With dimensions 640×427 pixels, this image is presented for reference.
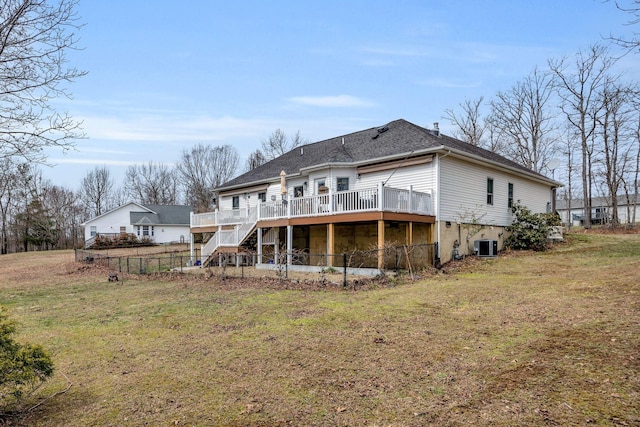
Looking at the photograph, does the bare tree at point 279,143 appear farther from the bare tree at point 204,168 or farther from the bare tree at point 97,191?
the bare tree at point 97,191

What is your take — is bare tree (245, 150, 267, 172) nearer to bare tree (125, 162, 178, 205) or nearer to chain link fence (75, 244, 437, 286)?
bare tree (125, 162, 178, 205)

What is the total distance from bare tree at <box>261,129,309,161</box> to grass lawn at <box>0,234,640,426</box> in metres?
41.3

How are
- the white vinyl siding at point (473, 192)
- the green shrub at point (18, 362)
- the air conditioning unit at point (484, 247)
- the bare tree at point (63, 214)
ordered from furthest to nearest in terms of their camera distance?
the bare tree at point (63, 214), the air conditioning unit at point (484, 247), the white vinyl siding at point (473, 192), the green shrub at point (18, 362)

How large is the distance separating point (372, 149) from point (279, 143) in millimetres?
34470

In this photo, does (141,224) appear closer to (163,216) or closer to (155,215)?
(155,215)

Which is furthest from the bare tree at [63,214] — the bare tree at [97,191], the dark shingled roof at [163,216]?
the dark shingled roof at [163,216]

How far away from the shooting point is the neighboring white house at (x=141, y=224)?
1789 inches

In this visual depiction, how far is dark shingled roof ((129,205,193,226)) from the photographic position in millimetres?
45500

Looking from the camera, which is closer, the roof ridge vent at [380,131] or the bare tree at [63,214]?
the roof ridge vent at [380,131]

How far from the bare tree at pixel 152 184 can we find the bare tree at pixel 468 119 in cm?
4317

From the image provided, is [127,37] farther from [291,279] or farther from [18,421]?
[291,279]

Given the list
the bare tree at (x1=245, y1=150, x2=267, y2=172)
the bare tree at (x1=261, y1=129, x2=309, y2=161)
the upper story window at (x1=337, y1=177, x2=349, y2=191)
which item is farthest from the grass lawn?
the bare tree at (x1=245, y1=150, x2=267, y2=172)

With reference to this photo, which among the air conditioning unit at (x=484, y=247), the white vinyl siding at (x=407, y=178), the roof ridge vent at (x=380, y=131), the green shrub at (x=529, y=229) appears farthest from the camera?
the roof ridge vent at (x=380, y=131)

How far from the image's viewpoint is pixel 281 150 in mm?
50562
